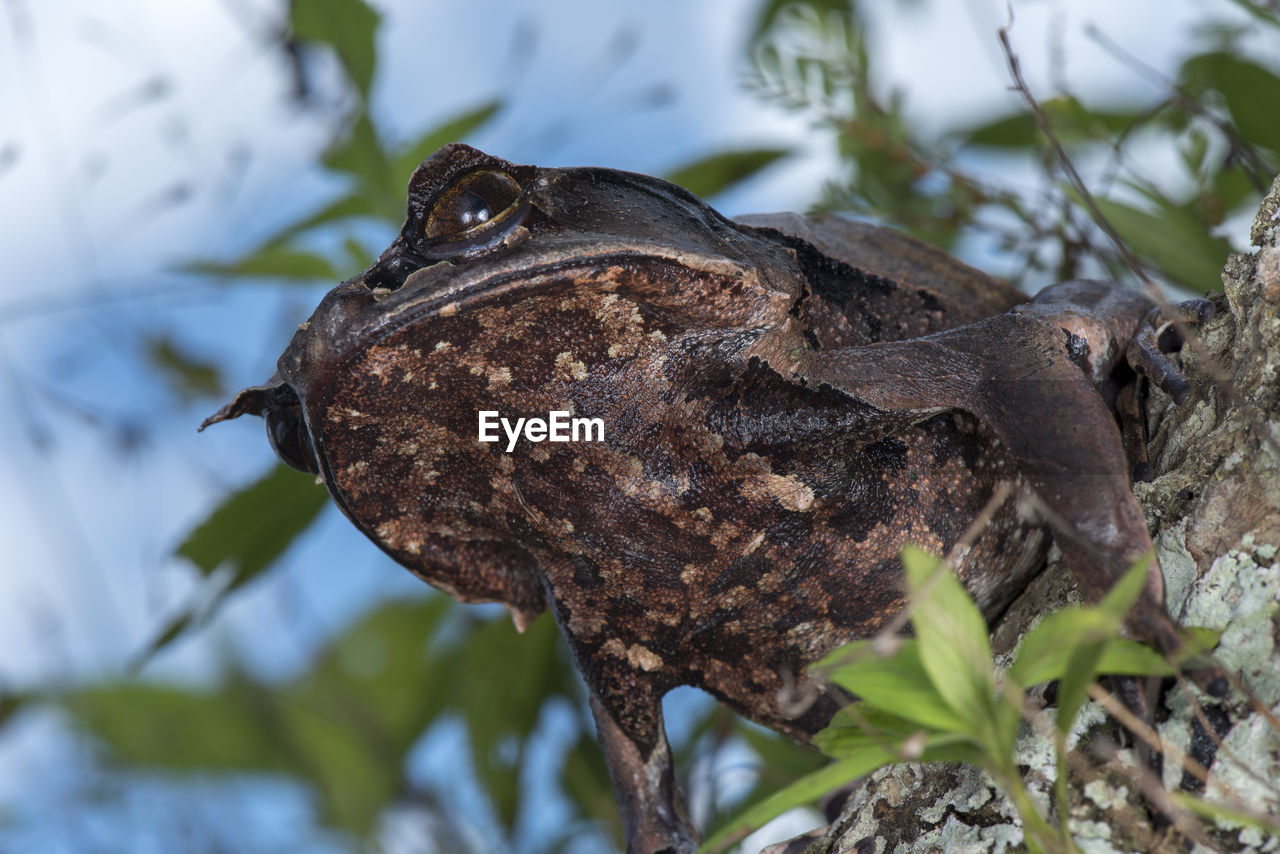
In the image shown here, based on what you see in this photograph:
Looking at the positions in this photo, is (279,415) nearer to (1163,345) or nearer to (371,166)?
(371,166)

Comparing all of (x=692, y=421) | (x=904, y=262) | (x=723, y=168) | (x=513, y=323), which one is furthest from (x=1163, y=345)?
(x=723, y=168)

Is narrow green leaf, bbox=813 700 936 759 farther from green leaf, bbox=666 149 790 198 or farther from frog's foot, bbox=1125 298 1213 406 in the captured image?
green leaf, bbox=666 149 790 198

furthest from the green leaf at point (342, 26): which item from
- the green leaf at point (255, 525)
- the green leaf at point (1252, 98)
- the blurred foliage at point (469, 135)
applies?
the green leaf at point (1252, 98)

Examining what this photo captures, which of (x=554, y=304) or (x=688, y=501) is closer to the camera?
(x=554, y=304)

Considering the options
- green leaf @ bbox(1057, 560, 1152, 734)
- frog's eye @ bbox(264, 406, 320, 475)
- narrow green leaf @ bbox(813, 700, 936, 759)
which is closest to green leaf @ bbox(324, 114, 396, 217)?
frog's eye @ bbox(264, 406, 320, 475)

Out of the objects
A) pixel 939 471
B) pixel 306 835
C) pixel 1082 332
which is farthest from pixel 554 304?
pixel 306 835

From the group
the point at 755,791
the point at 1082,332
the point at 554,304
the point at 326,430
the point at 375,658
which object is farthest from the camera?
the point at 375,658

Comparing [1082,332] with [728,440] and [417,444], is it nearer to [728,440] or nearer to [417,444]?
[728,440]
